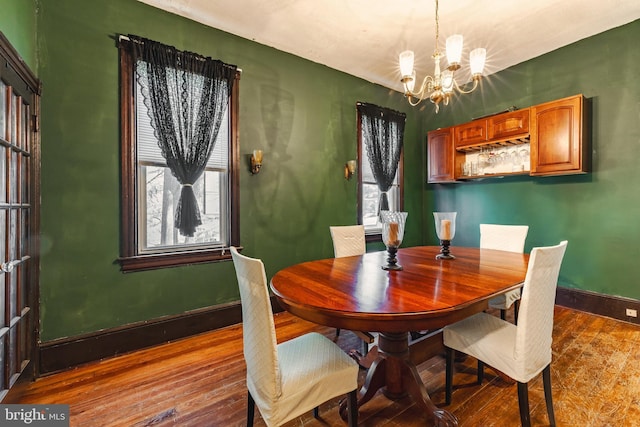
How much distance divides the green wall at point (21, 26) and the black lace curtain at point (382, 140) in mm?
3252

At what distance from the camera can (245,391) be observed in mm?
1927

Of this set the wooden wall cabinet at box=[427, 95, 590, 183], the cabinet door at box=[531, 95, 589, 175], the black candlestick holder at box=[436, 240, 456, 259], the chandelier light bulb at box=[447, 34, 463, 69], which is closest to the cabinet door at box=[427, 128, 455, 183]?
the wooden wall cabinet at box=[427, 95, 590, 183]

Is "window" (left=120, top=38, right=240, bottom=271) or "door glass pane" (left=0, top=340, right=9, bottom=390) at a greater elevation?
"window" (left=120, top=38, right=240, bottom=271)

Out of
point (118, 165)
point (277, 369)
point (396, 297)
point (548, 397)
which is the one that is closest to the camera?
point (277, 369)

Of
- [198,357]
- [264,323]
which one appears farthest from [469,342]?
[198,357]

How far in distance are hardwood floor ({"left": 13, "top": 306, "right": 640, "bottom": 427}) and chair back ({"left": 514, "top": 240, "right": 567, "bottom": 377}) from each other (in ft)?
1.55

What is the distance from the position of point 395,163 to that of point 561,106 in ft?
6.50

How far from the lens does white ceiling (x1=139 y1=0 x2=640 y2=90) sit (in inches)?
104

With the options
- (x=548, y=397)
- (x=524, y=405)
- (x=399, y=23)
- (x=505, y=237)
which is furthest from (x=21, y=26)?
(x=505, y=237)

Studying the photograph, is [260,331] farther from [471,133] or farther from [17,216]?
[471,133]

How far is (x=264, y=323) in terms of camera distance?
1203 mm

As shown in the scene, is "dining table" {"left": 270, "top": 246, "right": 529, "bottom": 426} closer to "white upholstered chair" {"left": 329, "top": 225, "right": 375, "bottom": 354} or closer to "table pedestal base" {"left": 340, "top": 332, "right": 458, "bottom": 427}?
"table pedestal base" {"left": 340, "top": 332, "right": 458, "bottom": 427}

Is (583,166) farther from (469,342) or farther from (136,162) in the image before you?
(136,162)

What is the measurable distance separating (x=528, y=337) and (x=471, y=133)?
323cm
